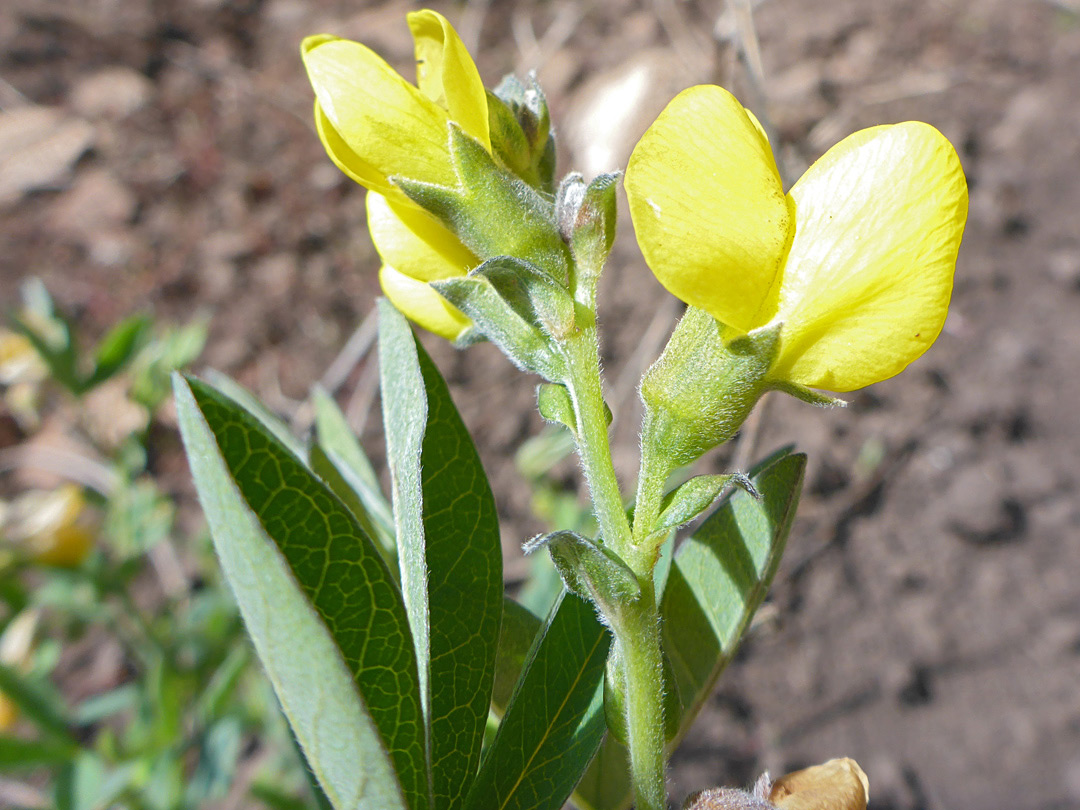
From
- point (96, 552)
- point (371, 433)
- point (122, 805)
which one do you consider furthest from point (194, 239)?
point (122, 805)

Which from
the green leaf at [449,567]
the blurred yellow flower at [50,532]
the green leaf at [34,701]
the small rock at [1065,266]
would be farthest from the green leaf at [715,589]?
the small rock at [1065,266]

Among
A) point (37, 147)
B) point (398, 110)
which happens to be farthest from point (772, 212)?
point (37, 147)

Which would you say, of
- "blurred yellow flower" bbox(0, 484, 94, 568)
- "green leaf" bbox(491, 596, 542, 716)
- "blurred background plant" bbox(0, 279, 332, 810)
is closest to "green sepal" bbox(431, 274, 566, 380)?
"green leaf" bbox(491, 596, 542, 716)

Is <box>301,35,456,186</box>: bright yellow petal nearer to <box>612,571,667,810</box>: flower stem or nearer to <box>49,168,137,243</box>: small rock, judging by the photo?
<box>612,571,667,810</box>: flower stem

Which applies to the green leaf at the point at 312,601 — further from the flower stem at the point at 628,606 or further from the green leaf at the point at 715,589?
the green leaf at the point at 715,589

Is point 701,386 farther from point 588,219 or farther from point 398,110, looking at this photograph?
point 398,110
